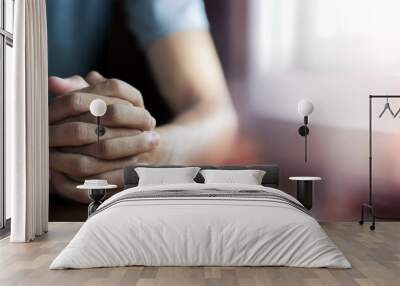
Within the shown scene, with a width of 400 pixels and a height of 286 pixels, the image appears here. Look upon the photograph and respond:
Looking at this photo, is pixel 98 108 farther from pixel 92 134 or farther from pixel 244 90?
pixel 244 90

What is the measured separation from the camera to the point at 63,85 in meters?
8.09

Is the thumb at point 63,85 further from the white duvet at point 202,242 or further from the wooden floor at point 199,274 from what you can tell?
the white duvet at point 202,242

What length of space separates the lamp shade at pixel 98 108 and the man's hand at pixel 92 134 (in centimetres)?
35

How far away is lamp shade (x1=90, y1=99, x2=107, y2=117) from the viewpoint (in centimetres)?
764

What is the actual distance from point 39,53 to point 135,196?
88.2 inches

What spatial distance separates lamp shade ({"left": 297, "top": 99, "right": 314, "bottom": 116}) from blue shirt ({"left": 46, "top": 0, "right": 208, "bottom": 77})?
160 cm

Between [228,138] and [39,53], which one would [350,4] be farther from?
[39,53]

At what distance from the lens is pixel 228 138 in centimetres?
809

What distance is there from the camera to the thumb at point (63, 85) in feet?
26.5

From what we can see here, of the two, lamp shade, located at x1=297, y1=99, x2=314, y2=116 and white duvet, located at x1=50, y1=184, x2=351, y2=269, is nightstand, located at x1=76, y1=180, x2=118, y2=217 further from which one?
lamp shade, located at x1=297, y1=99, x2=314, y2=116

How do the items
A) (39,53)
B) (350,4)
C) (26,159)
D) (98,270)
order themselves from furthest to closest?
(350,4)
(39,53)
(26,159)
(98,270)

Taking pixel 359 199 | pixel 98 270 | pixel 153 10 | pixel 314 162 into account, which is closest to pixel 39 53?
pixel 153 10

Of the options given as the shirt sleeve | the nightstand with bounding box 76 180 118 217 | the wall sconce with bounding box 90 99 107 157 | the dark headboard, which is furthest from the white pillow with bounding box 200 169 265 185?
the shirt sleeve

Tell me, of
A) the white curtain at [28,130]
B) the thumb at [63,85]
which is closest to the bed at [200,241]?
the white curtain at [28,130]
